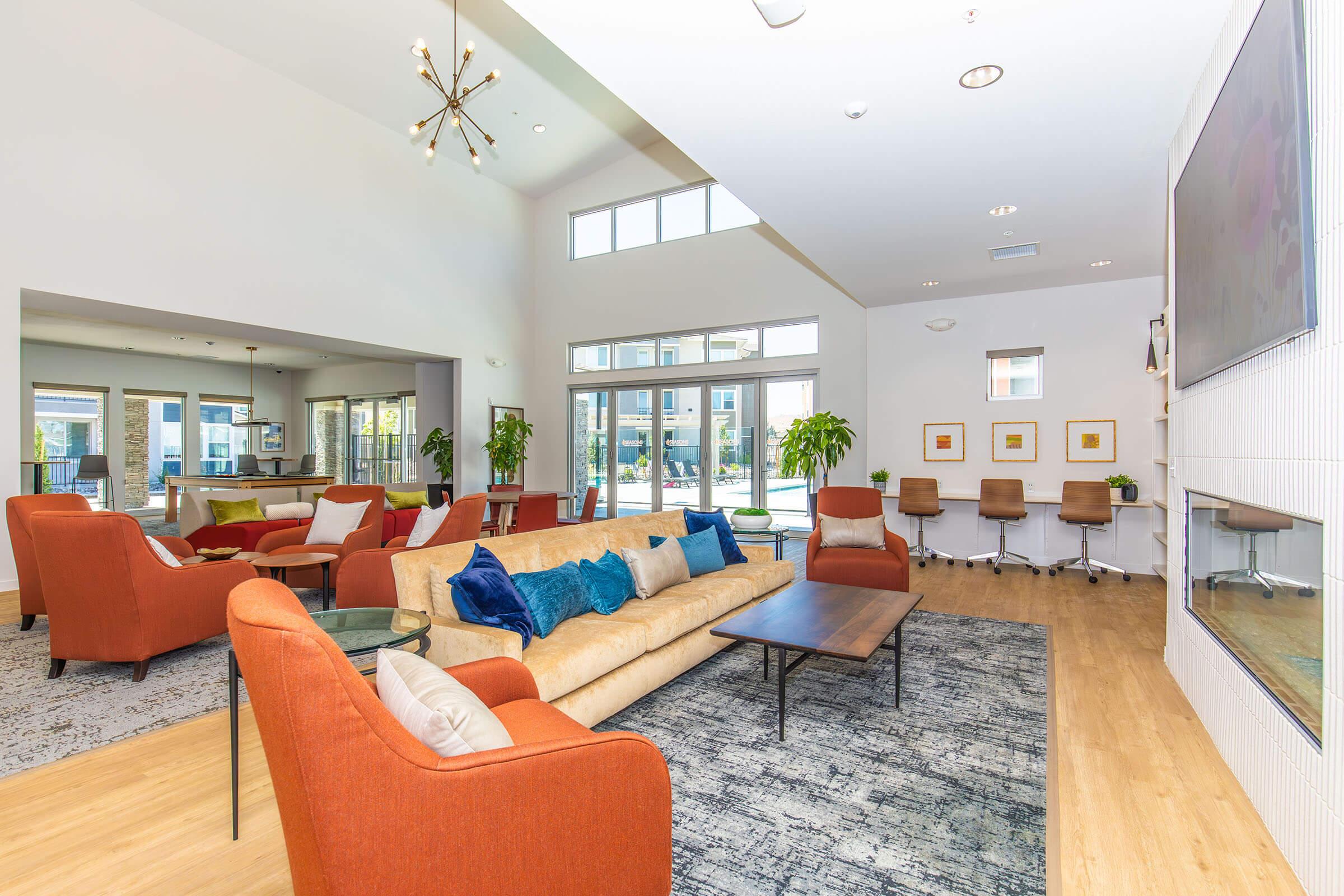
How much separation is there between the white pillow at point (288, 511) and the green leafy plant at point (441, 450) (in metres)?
2.72

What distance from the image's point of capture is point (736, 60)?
2.96 metres

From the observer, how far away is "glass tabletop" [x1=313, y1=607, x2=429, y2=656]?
7.14ft

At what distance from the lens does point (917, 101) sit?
10.8ft

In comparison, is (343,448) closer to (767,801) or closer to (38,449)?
(38,449)

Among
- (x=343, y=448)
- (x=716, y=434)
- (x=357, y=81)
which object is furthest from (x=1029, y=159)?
(x=343, y=448)

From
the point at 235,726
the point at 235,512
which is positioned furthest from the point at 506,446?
the point at 235,726

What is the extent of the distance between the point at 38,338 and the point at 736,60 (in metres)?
12.3

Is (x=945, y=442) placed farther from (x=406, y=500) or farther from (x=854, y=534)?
(x=406, y=500)

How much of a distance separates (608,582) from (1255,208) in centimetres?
Answer: 307

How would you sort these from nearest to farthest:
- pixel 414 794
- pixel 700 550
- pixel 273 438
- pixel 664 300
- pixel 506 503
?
1. pixel 414 794
2. pixel 700 550
3. pixel 506 503
4. pixel 664 300
5. pixel 273 438

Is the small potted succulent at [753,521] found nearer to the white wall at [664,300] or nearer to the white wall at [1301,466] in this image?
the white wall at [664,300]

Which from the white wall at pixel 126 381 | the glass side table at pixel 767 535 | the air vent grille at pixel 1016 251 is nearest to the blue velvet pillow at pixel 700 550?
the glass side table at pixel 767 535

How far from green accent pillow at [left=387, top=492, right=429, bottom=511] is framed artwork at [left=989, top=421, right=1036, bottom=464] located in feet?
22.1

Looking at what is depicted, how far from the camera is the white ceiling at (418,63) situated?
6188 millimetres
